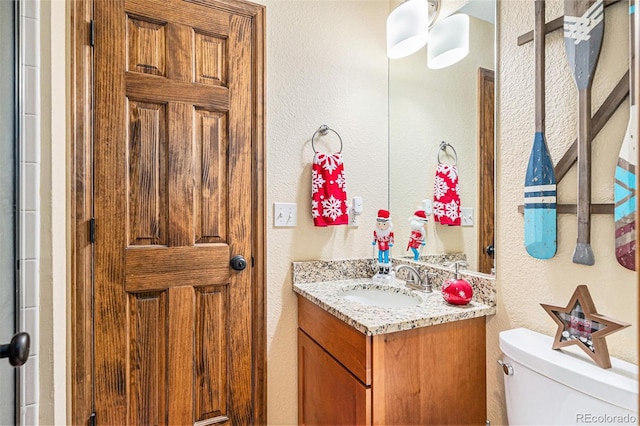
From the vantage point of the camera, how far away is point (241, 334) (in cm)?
147

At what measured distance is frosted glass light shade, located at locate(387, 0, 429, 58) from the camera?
4.99 feet

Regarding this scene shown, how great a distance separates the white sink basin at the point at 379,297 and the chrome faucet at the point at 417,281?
2.5 inches

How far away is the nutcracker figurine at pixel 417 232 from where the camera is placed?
62.5 inches

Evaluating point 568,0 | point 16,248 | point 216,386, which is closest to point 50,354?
point 16,248

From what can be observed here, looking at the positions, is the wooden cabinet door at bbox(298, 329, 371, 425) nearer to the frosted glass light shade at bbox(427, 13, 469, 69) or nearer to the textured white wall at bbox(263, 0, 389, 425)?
the textured white wall at bbox(263, 0, 389, 425)

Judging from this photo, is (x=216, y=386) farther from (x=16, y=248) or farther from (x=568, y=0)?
(x=568, y=0)

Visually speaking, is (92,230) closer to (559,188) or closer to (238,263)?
(238,263)

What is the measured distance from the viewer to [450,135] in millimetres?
1491

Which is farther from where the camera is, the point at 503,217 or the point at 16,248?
the point at 503,217

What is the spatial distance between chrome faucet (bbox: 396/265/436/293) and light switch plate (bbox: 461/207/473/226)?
0.27 metres

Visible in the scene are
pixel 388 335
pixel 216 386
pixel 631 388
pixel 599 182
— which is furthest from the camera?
pixel 216 386

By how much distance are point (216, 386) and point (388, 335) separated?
33.1 inches

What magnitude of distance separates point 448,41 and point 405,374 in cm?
138

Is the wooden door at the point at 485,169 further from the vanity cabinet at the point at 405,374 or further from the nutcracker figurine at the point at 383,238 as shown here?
the nutcracker figurine at the point at 383,238
